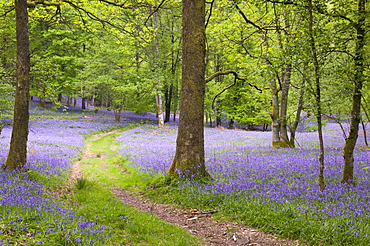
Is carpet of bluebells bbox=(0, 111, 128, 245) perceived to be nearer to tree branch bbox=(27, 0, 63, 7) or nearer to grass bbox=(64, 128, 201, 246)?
grass bbox=(64, 128, 201, 246)

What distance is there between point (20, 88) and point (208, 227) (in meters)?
7.64

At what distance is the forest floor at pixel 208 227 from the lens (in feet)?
17.5

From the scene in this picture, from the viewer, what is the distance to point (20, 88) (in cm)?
889

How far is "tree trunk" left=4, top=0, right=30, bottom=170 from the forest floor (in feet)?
13.5

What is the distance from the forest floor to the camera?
5.33 metres

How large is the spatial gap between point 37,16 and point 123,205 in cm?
976

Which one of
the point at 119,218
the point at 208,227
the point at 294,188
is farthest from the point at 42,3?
the point at 294,188

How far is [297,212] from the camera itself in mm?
5750

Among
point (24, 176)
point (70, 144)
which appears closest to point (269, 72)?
point (24, 176)

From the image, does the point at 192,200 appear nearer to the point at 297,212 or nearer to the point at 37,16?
the point at 297,212

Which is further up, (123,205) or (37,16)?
(37,16)

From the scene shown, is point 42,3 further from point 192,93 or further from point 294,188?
point 294,188

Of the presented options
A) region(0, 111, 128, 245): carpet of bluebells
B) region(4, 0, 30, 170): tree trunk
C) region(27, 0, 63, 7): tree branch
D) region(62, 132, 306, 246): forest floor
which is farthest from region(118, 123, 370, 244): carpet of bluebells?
region(27, 0, 63, 7): tree branch

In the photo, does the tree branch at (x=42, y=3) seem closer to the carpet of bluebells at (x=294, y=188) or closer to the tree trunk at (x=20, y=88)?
the tree trunk at (x=20, y=88)
